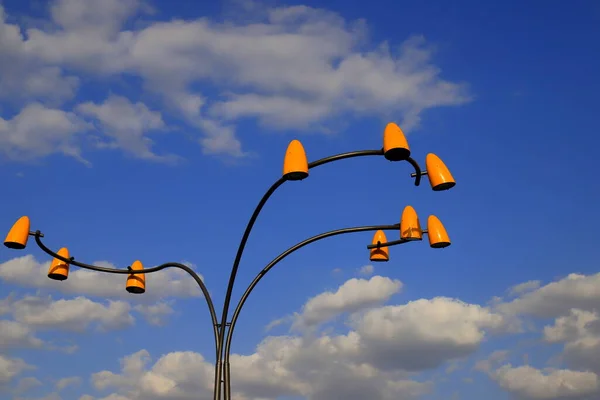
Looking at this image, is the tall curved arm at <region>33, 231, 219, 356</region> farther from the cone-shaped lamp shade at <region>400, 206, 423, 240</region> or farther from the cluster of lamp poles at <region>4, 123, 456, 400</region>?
the cone-shaped lamp shade at <region>400, 206, 423, 240</region>

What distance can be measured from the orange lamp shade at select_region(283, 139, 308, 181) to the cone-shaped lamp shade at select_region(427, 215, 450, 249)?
3045 mm

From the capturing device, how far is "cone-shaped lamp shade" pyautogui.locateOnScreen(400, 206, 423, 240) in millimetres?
11844

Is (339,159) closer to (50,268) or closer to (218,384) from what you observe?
(218,384)

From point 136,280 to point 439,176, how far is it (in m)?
8.12

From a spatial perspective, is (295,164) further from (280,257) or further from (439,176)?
(280,257)

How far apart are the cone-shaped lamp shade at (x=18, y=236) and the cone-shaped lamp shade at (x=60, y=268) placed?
1.30 meters

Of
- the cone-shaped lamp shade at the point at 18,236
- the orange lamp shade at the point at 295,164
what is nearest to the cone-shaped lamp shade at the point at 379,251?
the orange lamp shade at the point at 295,164

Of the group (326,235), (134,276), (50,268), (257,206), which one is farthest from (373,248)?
(50,268)

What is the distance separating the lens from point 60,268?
14359 millimetres

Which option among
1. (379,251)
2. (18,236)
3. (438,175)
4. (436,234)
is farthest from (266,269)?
(18,236)

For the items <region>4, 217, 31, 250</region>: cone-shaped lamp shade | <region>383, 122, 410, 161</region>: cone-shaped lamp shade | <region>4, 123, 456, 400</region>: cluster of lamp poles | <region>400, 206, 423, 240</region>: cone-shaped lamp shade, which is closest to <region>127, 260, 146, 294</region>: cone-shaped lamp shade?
<region>4, 123, 456, 400</region>: cluster of lamp poles

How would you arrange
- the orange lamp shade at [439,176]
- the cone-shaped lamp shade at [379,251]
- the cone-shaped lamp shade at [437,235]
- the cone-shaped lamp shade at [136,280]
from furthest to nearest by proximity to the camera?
the cone-shaped lamp shade at [136,280] < the cone-shaped lamp shade at [379,251] < the cone-shaped lamp shade at [437,235] < the orange lamp shade at [439,176]

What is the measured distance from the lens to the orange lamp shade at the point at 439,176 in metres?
10.1

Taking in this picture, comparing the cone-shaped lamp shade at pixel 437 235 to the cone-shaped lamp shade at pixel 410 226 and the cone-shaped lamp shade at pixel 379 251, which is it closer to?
the cone-shaped lamp shade at pixel 410 226
